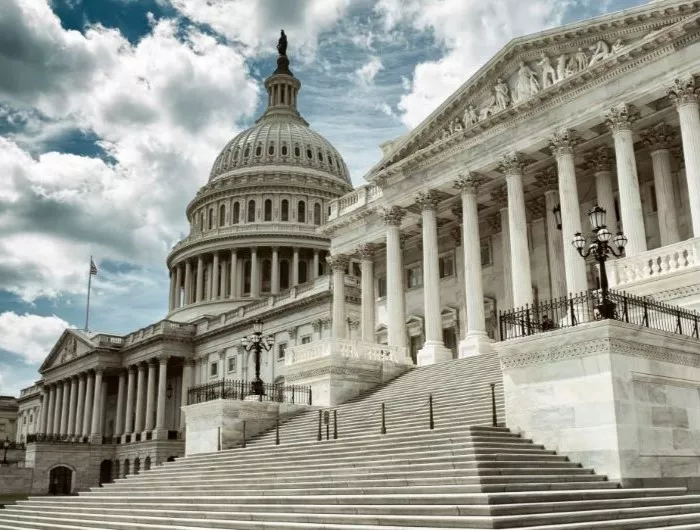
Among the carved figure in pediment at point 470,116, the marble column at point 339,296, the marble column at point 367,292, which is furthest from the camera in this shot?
the marble column at point 339,296

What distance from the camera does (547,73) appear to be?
1497 inches

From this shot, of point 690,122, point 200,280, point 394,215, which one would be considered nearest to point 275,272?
point 200,280

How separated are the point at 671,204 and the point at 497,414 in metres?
16.9

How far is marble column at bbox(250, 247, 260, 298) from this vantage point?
106 metres

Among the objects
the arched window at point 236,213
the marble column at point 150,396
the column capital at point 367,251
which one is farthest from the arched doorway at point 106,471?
the column capital at point 367,251

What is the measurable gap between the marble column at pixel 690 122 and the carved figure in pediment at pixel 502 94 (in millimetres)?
9009

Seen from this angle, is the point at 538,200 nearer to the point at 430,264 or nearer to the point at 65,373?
the point at 430,264

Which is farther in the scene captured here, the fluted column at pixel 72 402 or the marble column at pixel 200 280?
the marble column at pixel 200 280

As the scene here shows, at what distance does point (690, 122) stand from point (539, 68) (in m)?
8.93

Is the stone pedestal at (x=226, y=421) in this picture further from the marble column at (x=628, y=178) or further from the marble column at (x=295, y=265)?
the marble column at (x=295, y=265)

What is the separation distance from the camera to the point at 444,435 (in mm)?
21078

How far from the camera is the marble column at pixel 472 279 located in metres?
38.9

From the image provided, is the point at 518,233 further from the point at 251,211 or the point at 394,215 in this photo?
the point at 251,211

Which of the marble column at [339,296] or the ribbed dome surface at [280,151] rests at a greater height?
the ribbed dome surface at [280,151]
